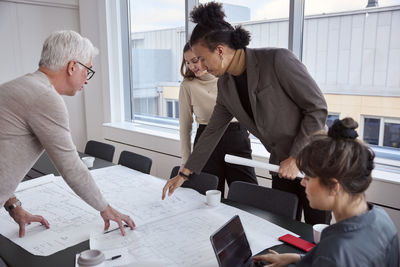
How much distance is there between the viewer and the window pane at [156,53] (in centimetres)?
453

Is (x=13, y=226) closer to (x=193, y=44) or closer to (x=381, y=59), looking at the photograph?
(x=193, y=44)

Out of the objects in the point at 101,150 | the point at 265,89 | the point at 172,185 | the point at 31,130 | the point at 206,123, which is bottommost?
the point at 101,150

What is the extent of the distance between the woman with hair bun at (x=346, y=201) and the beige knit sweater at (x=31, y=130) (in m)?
0.93

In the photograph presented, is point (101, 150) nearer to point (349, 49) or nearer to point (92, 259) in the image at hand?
point (92, 259)

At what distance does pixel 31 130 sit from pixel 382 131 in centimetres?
261

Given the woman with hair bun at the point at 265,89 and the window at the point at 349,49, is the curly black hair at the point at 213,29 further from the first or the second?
the window at the point at 349,49

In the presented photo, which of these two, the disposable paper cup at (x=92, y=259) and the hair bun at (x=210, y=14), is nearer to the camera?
the disposable paper cup at (x=92, y=259)

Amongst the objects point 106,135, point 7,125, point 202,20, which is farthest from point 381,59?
point 106,135

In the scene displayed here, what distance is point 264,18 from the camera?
3475mm

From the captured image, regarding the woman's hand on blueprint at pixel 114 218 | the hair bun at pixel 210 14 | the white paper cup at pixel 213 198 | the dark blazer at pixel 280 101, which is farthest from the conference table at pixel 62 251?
the hair bun at pixel 210 14

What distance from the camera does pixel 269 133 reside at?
190 cm

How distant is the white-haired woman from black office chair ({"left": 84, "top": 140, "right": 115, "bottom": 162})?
1.66m

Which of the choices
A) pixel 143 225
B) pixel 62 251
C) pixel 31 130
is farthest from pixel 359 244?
pixel 31 130

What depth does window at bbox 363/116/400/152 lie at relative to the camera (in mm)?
2836
